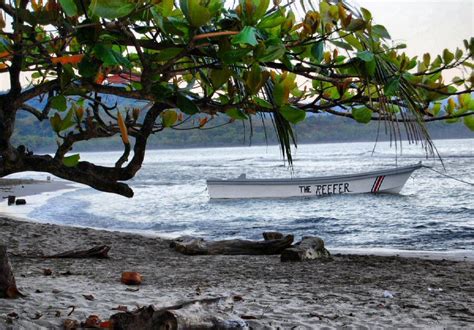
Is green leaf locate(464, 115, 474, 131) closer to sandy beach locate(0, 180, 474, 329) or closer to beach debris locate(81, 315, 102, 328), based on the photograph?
sandy beach locate(0, 180, 474, 329)

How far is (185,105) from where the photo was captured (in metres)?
2.27

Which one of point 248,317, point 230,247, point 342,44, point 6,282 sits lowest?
point 230,247

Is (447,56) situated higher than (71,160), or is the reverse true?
(447,56)

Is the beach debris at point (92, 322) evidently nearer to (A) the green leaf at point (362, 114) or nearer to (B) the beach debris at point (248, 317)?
(B) the beach debris at point (248, 317)

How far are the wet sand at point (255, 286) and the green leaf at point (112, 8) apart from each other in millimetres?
2356

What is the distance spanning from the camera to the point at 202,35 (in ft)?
5.47

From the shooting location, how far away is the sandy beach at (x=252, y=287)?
4.02 m

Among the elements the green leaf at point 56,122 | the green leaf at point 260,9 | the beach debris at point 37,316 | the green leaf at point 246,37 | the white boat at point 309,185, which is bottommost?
the white boat at point 309,185

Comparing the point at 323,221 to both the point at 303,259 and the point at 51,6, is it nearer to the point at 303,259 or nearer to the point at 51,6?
the point at 303,259

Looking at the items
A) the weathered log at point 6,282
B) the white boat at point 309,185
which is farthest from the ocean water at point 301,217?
the weathered log at point 6,282

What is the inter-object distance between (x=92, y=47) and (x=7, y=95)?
114cm

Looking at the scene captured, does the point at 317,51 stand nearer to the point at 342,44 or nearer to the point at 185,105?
Result: the point at 342,44

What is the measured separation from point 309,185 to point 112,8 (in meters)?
22.0

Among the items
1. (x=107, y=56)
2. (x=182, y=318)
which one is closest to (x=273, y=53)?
(x=107, y=56)
